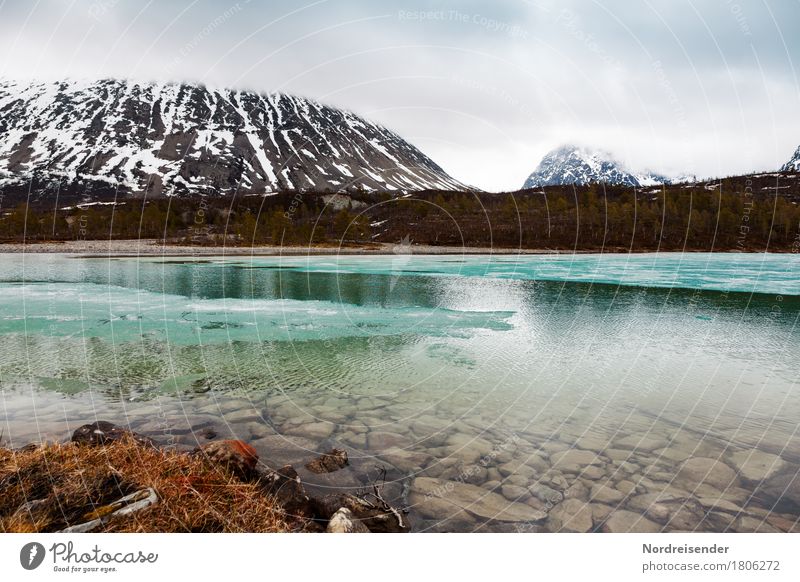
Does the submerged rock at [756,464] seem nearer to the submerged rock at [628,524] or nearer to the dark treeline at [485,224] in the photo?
the submerged rock at [628,524]

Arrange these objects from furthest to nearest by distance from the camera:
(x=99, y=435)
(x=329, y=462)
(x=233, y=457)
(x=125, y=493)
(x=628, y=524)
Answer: (x=329, y=462) < (x=99, y=435) < (x=233, y=457) < (x=628, y=524) < (x=125, y=493)

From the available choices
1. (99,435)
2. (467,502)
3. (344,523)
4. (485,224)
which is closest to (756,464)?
(467,502)

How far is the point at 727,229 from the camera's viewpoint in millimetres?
94438

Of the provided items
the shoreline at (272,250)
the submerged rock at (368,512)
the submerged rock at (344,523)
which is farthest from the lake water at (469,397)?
the shoreline at (272,250)

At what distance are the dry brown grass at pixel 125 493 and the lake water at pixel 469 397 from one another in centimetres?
153

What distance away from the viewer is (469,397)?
31.9ft

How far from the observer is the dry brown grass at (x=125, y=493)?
3.92 meters

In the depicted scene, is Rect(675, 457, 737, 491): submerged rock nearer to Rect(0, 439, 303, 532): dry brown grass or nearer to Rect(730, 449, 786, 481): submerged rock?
Rect(730, 449, 786, 481): submerged rock

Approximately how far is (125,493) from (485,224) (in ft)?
330

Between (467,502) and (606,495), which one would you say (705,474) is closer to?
(606,495)

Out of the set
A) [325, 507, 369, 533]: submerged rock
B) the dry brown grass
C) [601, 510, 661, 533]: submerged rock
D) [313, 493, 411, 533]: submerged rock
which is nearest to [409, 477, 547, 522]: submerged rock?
[313, 493, 411, 533]: submerged rock

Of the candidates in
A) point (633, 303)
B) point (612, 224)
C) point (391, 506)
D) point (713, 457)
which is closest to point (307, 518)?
point (391, 506)

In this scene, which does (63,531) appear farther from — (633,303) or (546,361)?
(633,303)

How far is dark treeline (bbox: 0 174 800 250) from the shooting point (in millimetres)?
89250
